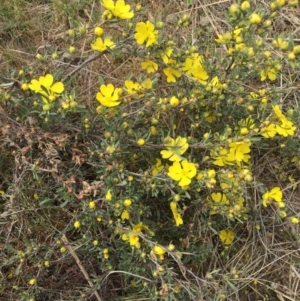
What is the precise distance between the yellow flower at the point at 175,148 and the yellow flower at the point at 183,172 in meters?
0.03

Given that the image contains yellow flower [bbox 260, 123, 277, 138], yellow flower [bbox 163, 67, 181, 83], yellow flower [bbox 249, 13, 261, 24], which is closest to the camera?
yellow flower [bbox 249, 13, 261, 24]

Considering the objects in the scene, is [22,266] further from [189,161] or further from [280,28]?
[280,28]

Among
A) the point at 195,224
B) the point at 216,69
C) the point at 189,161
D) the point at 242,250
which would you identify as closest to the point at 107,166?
the point at 189,161

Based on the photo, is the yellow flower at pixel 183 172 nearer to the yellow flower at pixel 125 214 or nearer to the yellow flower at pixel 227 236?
the yellow flower at pixel 125 214

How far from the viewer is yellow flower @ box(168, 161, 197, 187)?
5.90 ft

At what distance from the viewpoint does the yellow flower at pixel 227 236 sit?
7.29 ft

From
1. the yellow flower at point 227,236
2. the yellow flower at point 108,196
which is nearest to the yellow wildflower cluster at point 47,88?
the yellow flower at point 108,196

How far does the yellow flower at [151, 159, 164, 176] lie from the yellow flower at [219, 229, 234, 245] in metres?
0.46

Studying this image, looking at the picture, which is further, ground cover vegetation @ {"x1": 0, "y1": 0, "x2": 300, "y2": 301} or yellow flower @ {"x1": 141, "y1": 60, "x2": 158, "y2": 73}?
yellow flower @ {"x1": 141, "y1": 60, "x2": 158, "y2": 73}

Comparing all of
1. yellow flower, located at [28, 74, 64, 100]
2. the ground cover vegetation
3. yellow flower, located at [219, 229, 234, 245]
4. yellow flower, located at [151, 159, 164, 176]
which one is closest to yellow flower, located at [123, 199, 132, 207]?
the ground cover vegetation

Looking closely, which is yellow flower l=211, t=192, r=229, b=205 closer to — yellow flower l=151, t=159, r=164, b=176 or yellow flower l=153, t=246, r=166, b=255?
yellow flower l=151, t=159, r=164, b=176

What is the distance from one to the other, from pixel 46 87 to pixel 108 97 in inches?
8.8

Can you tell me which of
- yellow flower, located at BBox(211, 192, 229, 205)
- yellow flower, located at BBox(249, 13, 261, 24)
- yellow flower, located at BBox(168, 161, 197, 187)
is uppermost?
yellow flower, located at BBox(249, 13, 261, 24)

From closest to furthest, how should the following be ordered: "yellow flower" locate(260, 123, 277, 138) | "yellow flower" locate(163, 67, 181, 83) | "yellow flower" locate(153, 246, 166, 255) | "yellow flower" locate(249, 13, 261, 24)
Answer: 1. "yellow flower" locate(249, 13, 261, 24)
2. "yellow flower" locate(153, 246, 166, 255)
3. "yellow flower" locate(260, 123, 277, 138)
4. "yellow flower" locate(163, 67, 181, 83)
